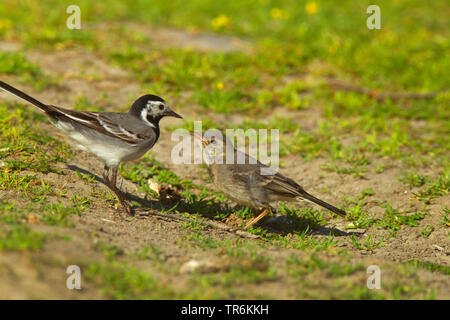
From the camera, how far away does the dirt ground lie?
13.5 ft

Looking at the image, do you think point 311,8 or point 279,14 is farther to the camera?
point 311,8

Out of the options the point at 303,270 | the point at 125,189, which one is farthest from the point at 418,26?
the point at 303,270

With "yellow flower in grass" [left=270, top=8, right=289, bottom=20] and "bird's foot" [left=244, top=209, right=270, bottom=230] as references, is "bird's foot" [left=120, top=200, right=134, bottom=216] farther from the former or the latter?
"yellow flower in grass" [left=270, top=8, right=289, bottom=20]

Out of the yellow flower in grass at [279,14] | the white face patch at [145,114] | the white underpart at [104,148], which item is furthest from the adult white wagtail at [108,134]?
the yellow flower in grass at [279,14]

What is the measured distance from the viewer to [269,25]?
43.2ft

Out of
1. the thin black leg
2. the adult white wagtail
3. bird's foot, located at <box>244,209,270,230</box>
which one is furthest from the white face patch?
bird's foot, located at <box>244,209,270,230</box>

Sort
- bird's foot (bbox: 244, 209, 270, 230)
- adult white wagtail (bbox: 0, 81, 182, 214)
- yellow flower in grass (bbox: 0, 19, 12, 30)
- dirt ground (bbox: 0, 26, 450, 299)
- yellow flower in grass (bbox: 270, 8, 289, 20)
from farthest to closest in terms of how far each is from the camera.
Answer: yellow flower in grass (bbox: 270, 8, 289, 20) → yellow flower in grass (bbox: 0, 19, 12, 30) → bird's foot (bbox: 244, 209, 270, 230) → adult white wagtail (bbox: 0, 81, 182, 214) → dirt ground (bbox: 0, 26, 450, 299)

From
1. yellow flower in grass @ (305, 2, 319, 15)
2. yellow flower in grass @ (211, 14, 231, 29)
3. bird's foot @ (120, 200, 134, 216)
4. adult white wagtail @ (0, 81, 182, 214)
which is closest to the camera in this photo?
bird's foot @ (120, 200, 134, 216)

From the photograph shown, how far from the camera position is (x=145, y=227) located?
18.9 ft

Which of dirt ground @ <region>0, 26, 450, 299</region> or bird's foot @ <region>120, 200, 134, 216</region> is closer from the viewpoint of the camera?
dirt ground @ <region>0, 26, 450, 299</region>

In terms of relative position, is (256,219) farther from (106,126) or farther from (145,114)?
(106,126)

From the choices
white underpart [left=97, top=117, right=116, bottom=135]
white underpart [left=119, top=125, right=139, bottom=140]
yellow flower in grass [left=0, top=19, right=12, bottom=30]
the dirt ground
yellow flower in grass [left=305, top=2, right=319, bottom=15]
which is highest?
yellow flower in grass [left=305, top=2, right=319, bottom=15]

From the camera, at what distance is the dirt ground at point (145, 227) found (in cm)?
412

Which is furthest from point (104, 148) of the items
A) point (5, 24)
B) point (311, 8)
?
point (311, 8)
